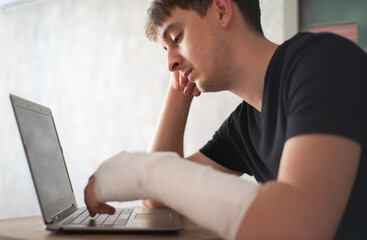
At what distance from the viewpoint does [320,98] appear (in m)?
0.54

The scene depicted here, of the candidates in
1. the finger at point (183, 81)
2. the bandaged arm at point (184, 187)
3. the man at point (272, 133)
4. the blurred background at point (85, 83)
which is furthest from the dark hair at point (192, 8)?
the blurred background at point (85, 83)

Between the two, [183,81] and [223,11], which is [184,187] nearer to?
[223,11]

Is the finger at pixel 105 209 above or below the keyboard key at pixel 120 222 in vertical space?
above

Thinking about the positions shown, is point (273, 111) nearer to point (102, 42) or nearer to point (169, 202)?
point (169, 202)

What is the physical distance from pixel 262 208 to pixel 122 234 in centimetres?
25

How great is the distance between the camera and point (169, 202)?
54 centimetres

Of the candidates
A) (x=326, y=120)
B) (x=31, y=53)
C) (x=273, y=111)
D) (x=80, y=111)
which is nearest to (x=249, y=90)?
(x=273, y=111)

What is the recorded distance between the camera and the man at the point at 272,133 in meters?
0.47

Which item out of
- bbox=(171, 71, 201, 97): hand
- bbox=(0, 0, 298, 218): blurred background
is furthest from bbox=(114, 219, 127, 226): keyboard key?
bbox=(0, 0, 298, 218): blurred background

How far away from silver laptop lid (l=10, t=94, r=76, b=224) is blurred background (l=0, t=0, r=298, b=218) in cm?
132

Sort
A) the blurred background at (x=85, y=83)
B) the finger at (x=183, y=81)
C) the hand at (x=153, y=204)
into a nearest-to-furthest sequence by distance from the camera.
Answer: the hand at (x=153, y=204) < the finger at (x=183, y=81) < the blurred background at (x=85, y=83)

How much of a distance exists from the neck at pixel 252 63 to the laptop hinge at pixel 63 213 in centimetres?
49

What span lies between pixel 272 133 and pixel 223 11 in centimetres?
33

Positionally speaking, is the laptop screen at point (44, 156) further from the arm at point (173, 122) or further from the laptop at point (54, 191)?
the arm at point (173, 122)
